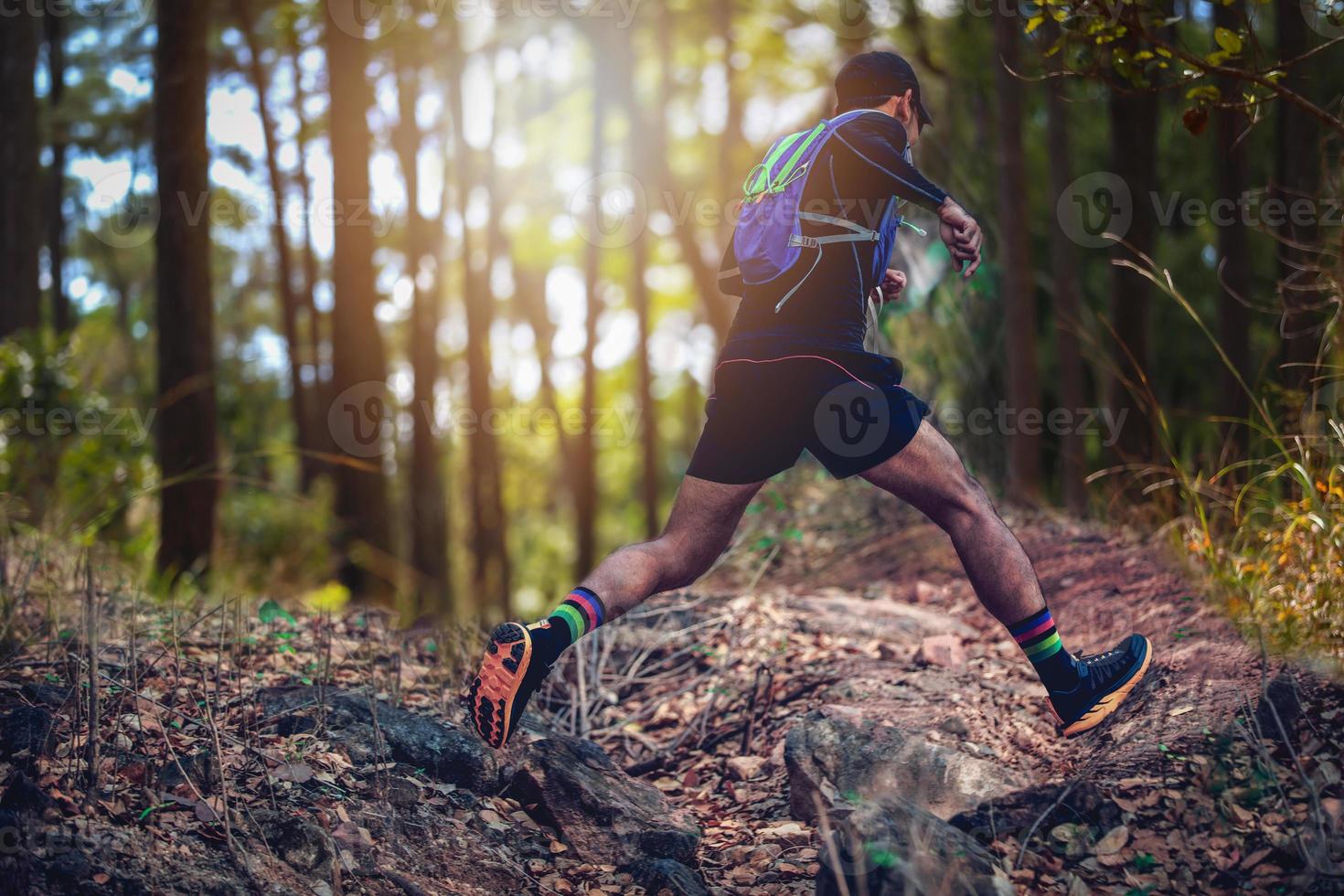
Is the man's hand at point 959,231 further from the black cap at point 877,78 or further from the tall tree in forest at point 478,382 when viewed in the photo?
the tall tree in forest at point 478,382

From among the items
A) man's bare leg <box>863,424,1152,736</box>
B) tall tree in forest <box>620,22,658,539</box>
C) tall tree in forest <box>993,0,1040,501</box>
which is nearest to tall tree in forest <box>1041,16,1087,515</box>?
tall tree in forest <box>993,0,1040,501</box>

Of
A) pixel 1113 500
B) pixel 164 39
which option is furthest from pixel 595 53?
pixel 1113 500

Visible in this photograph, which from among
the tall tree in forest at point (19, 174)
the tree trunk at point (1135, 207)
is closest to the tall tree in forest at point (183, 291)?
the tall tree in forest at point (19, 174)

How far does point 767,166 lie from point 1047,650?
1798 mm

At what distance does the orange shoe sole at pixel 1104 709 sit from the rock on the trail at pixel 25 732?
10.0 feet

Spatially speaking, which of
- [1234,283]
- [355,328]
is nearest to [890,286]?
[1234,283]

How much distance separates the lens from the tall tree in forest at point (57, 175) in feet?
47.6

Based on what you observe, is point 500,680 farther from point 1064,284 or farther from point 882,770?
point 1064,284

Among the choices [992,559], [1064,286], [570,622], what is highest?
[1064,286]

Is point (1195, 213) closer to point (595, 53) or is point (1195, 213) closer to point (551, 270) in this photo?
point (595, 53)

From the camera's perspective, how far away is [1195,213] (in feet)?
36.1

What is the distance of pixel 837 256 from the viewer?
11.5ft

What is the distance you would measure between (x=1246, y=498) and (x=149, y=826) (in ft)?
16.5

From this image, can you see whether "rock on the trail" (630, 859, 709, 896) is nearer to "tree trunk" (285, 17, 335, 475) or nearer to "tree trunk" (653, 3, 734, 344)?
"tree trunk" (285, 17, 335, 475)
